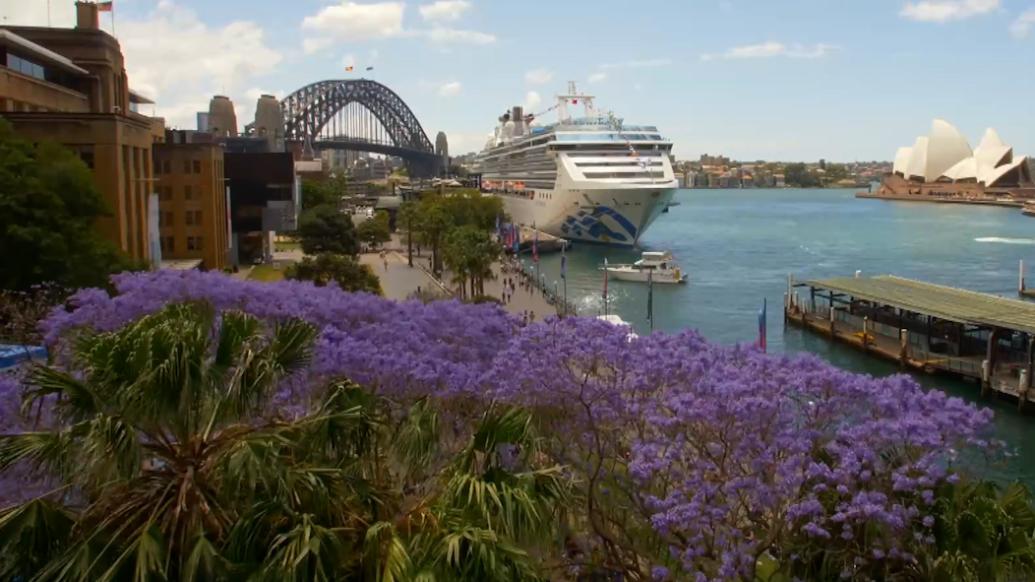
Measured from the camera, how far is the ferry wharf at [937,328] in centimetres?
3075

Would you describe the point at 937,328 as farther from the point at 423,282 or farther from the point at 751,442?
the point at 423,282

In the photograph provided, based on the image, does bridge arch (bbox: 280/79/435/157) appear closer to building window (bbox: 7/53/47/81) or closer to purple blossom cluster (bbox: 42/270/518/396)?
building window (bbox: 7/53/47/81)

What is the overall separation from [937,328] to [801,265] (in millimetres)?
38196

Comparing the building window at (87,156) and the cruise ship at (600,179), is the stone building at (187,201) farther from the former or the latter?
the cruise ship at (600,179)

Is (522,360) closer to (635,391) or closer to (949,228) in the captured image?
(635,391)

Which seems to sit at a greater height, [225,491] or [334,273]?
[225,491]

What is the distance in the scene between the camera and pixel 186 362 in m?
7.91

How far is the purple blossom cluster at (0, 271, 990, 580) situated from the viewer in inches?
420

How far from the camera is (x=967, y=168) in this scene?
6796 inches

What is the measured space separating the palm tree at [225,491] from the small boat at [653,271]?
A: 51453 millimetres

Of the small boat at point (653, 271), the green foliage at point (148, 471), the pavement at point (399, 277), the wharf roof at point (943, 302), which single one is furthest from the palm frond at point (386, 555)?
the small boat at point (653, 271)

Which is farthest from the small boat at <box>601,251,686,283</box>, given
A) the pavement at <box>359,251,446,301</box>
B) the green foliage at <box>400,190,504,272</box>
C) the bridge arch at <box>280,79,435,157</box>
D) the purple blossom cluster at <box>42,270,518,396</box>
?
the bridge arch at <box>280,79,435,157</box>

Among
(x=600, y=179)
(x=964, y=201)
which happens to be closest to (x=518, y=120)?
(x=600, y=179)

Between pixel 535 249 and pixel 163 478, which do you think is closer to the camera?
pixel 163 478
